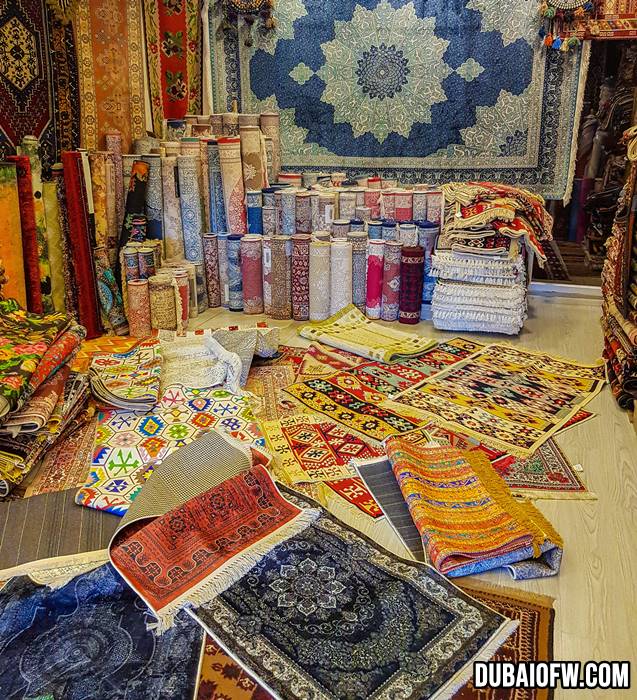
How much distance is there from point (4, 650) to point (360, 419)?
1607mm

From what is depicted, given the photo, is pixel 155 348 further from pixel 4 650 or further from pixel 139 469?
pixel 4 650

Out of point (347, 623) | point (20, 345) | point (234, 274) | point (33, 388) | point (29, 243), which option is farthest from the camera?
point (234, 274)

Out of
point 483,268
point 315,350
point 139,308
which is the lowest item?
point 315,350

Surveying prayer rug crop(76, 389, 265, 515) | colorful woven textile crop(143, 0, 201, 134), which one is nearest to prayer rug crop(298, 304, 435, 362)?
prayer rug crop(76, 389, 265, 515)

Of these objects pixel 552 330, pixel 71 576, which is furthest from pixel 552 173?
pixel 71 576

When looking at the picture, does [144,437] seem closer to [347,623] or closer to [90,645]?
[90,645]

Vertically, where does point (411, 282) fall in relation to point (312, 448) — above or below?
above

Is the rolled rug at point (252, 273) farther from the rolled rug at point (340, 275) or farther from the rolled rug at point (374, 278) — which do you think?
the rolled rug at point (374, 278)

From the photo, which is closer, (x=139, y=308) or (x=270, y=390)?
(x=270, y=390)

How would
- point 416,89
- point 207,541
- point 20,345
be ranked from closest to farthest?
point 207,541
point 20,345
point 416,89

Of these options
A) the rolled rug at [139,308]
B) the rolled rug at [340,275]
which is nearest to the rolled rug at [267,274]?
the rolled rug at [340,275]

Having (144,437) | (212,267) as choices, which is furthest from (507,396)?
(212,267)

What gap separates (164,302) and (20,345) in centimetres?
135

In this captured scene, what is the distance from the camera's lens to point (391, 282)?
396cm
